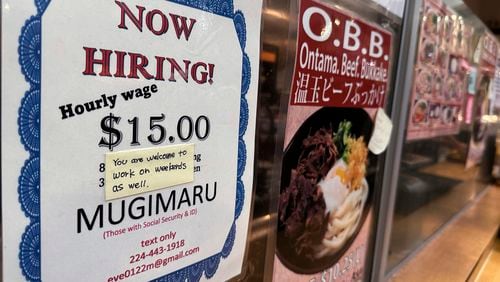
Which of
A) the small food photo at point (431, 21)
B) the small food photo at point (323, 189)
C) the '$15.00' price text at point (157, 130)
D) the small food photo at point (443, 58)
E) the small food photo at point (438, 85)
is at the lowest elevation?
the small food photo at point (323, 189)

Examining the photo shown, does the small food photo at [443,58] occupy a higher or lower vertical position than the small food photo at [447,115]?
higher

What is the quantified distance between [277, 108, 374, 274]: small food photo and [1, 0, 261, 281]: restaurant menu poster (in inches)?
7.2

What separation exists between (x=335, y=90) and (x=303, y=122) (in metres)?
0.13

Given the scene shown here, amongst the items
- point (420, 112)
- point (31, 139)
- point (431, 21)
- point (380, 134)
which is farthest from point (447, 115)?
point (31, 139)

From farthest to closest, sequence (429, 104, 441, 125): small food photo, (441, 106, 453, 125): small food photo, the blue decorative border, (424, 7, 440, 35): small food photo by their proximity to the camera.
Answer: (441, 106, 453, 125): small food photo, (429, 104, 441, 125): small food photo, (424, 7, 440, 35): small food photo, the blue decorative border

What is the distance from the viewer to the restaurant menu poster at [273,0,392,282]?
0.79 metres

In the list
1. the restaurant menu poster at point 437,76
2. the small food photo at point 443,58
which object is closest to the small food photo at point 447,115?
the restaurant menu poster at point 437,76

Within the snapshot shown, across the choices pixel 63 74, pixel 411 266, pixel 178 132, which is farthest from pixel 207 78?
pixel 411 266

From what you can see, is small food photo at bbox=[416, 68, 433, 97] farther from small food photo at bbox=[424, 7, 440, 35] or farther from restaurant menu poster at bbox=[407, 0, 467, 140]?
small food photo at bbox=[424, 7, 440, 35]

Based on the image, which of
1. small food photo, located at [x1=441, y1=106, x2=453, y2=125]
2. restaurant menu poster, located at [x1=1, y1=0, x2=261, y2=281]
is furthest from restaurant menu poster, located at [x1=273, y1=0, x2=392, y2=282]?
small food photo, located at [x1=441, y1=106, x2=453, y2=125]

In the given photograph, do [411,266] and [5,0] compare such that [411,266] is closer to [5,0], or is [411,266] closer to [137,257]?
[137,257]

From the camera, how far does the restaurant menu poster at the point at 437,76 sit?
1.23 meters

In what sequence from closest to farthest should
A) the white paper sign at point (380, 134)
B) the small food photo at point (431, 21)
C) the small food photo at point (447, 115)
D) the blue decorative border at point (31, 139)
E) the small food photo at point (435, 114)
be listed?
the blue decorative border at point (31, 139) < the white paper sign at point (380, 134) < the small food photo at point (431, 21) < the small food photo at point (435, 114) < the small food photo at point (447, 115)

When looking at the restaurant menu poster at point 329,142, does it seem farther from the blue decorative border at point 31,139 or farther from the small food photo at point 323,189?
the blue decorative border at point 31,139
